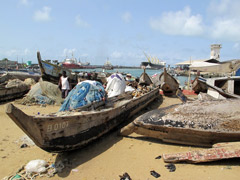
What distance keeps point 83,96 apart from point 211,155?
3.69 metres

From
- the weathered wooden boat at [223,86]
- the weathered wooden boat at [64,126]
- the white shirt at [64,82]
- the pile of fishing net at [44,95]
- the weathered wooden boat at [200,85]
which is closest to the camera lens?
the weathered wooden boat at [64,126]

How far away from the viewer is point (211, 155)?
11.0 feet

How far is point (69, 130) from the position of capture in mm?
3635

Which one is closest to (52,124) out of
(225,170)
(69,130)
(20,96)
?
(69,130)

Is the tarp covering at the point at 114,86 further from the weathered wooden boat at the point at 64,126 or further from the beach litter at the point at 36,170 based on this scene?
the beach litter at the point at 36,170

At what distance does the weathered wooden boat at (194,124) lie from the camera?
12.6 feet

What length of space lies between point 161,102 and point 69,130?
685 centimetres

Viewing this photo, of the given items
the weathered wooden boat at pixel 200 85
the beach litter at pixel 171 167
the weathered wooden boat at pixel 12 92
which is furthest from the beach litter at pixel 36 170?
the weathered wooden boat at pixel 200 85

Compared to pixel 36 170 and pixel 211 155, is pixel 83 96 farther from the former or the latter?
pixel 211 155

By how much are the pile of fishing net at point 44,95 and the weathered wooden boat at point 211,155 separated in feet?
23.4

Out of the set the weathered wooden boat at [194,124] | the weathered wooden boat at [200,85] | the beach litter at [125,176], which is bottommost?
the beach litter at [125,176]

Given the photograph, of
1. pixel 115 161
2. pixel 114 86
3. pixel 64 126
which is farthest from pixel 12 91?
pixel 115 161

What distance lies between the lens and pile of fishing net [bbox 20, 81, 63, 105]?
30.3 feet

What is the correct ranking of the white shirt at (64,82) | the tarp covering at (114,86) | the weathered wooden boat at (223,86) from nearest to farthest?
the tarp covering at (114,86) < the weathered wooden boat at (223,86) < the white shirt at (64,82)
